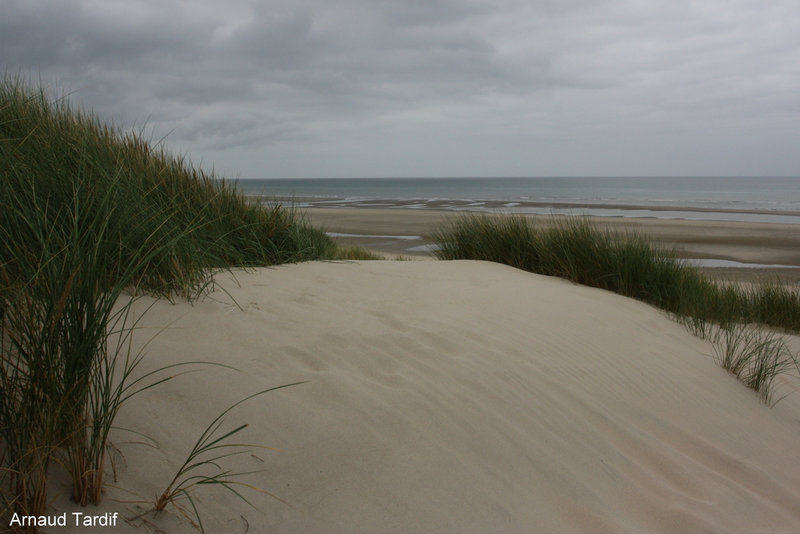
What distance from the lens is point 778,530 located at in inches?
85.7

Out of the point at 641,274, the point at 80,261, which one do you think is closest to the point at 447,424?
the point at 80,261

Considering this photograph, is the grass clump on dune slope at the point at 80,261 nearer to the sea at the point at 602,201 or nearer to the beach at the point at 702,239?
the sea at the point at 602,201

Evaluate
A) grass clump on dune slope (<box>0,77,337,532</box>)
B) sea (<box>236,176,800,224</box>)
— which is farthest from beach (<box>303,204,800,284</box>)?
grass clump on dune slope (<box>0,77,337,532</box>)

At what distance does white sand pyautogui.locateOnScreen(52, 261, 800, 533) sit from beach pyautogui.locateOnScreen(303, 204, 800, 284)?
6135 mm

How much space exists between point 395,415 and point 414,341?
2.65ft

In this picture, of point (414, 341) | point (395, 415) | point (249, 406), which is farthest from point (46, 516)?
point (414, 341)

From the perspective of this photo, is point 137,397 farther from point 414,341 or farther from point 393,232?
point 393,232

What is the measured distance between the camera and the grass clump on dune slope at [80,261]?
1.47 meters

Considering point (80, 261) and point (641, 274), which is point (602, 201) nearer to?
point (641, 274)

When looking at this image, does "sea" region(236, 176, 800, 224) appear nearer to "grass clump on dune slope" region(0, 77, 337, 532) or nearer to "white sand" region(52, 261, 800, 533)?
"grass clump on dune slope" region(0, 77, 337, 532)

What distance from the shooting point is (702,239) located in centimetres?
1614

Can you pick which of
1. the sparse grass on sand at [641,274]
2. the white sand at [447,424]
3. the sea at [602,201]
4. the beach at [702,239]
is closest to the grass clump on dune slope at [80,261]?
the white sand at [447,424]

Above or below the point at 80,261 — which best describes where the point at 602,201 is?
above

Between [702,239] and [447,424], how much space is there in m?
16.6
